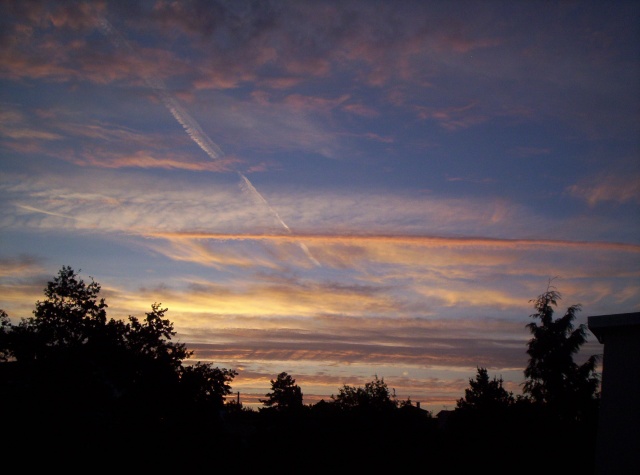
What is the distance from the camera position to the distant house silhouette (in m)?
11.0

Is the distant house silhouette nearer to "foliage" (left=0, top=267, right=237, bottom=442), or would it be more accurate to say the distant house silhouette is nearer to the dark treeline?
the dark treeline

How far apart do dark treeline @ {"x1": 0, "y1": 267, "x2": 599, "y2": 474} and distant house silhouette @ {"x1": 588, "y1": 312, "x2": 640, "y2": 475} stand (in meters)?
13.7

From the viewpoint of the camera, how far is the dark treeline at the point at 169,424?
23.2 metres

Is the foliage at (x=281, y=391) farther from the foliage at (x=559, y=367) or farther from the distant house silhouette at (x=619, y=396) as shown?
the distant house silhouette at (x=619, y=396)

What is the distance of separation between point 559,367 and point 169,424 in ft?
98.8

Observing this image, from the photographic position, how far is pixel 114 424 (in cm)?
2419

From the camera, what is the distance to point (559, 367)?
4194cm

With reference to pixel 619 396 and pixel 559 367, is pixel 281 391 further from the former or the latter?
pixel 619 396

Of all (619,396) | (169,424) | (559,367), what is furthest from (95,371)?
(559,367)

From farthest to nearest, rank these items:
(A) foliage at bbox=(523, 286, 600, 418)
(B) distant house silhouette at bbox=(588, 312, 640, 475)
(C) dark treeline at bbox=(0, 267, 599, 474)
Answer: (A) foliage at bbox=(523, 286, 600, 418), (C) dark treeline at bbox=(0, 267, 599, 474), (B) distant house silhouette at bbox=(588, 312, 640, 475)

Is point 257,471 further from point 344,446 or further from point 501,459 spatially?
point 501,459

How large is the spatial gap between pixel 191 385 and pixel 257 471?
5725 mm

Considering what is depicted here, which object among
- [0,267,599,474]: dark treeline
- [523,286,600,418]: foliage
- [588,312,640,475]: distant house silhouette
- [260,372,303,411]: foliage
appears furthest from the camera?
[260,372,303,411]: foliage

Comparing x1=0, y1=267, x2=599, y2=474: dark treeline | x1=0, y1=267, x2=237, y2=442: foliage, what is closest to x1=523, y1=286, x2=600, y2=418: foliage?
x1=0, y1=267, x2=599, y2=474: dark treeline
